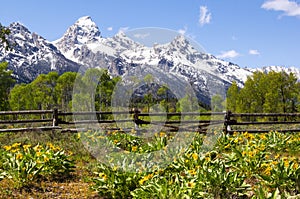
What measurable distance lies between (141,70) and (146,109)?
6.39 meters

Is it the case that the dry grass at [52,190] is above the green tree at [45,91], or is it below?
below

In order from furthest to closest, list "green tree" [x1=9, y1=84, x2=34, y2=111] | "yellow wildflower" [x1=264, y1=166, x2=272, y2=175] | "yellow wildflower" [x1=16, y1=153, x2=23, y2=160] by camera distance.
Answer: "green tree" [x1=9, y1=84, x2=34, y2=111] → "yellow wildflower" [x1=16, y1=153, x2=23, y2=160] → "yellow wildflower" [x1=264, y1=166, x2=272, y2=175]

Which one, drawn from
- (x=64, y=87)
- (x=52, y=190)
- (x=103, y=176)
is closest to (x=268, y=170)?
(x=103, y=176)

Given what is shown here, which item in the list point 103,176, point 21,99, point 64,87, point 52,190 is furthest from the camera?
point 21,99

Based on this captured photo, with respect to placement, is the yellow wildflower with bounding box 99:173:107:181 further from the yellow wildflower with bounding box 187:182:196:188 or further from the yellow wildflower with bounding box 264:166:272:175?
the yellow wildflower with bounding box 264:166:272:175

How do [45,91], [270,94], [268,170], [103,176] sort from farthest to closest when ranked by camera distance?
[45,91]
[270,94]
[103,176]
[268,170]

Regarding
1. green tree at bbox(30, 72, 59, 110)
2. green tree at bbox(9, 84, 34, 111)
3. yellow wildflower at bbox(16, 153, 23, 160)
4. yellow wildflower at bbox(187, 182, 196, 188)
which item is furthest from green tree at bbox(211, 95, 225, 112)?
green tree at bbox(30, 72, 59, 110)

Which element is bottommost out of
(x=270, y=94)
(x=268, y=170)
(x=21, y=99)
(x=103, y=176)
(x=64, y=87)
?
(x=103, y=176)

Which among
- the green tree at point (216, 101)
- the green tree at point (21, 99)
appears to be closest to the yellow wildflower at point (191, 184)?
the green tree at point (216, 101)

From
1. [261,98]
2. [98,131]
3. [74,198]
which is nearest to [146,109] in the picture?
[98,131]

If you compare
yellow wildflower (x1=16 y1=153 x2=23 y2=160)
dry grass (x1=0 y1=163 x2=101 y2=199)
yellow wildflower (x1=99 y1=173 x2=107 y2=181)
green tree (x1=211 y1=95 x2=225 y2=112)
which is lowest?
dry grass (x1=0 y1=163 x2=101 y2=199)

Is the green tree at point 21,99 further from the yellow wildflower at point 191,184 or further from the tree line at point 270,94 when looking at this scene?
the yellow wildflower at point 191,184

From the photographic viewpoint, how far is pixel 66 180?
707cm

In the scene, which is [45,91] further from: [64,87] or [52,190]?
[52,190]
